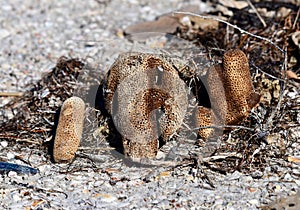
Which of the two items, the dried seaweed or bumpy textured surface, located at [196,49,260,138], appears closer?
bumpy textured surface, located at [196,49,260,138]

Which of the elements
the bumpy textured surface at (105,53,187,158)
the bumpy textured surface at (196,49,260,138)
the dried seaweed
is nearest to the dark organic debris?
the dried seaweed

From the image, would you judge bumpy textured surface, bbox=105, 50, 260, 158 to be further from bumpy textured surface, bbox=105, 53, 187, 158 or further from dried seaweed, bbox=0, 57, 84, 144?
dried seaweed, bbox=0, 57, 84, 144

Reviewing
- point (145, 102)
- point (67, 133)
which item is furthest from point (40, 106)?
point (145, 102)

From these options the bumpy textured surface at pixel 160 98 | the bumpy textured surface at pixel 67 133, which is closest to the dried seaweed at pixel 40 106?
the bumpy textured surface at pixel 67 133

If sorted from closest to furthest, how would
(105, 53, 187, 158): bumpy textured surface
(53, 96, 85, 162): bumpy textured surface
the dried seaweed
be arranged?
(105, 53, 187, 158): bumpy textured surface → (53, 96, 85, 162): bumpy textured surface → the dried seaweed

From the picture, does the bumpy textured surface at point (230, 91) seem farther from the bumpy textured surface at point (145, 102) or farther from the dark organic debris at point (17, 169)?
the dark organic debris at point (17, 169)

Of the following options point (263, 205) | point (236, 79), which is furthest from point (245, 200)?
point (236, 79)

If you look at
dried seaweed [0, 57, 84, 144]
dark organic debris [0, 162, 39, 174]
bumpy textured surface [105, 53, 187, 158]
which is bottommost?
dark organic debris [0, 162, 39, 174]

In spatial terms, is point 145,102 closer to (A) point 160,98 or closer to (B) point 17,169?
(A) point 160,98
